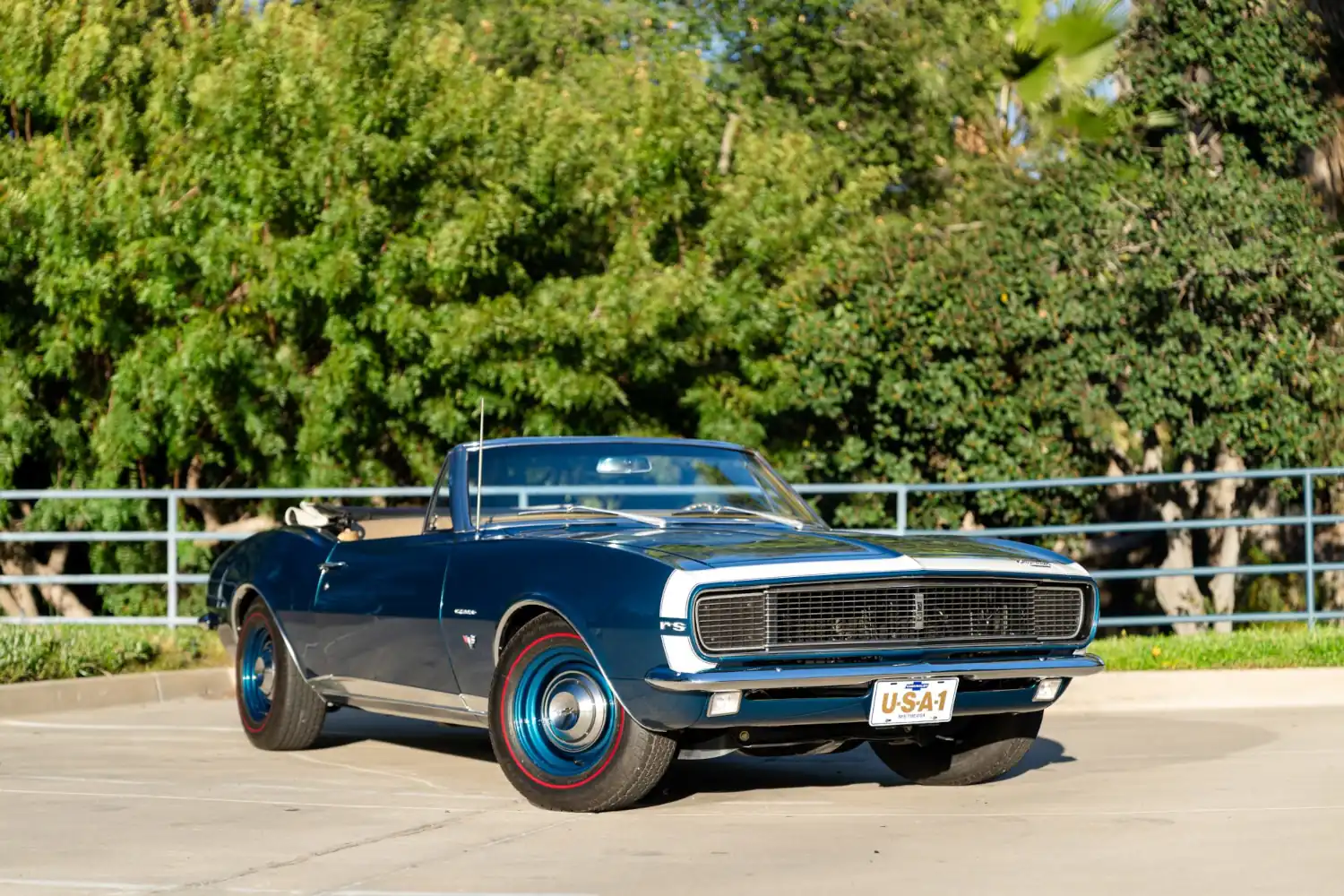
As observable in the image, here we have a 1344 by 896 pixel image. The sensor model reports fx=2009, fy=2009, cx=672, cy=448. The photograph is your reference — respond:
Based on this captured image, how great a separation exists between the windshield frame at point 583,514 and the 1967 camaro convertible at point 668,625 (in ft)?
0.04

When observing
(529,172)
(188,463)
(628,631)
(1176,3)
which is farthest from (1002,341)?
(628,631)

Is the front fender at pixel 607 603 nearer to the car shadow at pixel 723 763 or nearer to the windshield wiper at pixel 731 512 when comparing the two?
the car shadow at pixel 723 763

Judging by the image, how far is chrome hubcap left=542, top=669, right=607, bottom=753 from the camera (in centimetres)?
725

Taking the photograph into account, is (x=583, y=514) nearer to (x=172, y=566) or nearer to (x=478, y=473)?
(x=478, y=473)

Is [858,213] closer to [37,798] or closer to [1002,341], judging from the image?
[1002,341]

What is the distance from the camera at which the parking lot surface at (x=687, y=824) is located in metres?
5.93

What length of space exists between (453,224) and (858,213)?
606 centimetres

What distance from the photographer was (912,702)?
7.16m

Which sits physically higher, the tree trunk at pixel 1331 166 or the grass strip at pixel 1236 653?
the tree trunk at pixel 1331 166

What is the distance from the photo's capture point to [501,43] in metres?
27.8

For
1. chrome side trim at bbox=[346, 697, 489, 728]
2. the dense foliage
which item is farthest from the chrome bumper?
the dense foliage

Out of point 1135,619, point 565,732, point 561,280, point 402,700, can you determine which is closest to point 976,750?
point 565,732

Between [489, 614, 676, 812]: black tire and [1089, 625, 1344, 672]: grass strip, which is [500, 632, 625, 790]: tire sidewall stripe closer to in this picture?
[489, 614, 676, 812]: black tire

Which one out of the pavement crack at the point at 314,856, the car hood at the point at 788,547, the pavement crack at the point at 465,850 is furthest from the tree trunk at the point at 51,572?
the pavement crack at the point at 465,850
